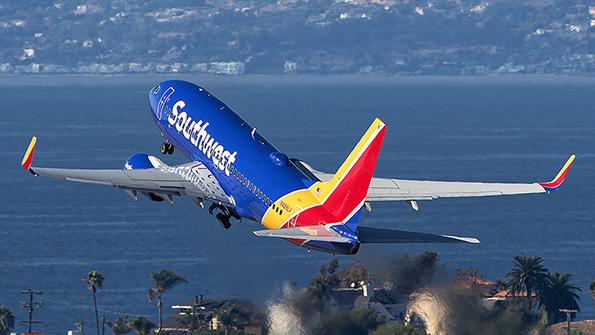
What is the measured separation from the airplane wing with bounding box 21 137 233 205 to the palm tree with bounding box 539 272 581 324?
77.8 meters

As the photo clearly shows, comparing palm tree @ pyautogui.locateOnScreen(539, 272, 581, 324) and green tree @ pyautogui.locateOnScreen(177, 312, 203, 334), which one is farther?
palm tree @ pyautogui.locateOnScreen(539, 272, 581, 324)

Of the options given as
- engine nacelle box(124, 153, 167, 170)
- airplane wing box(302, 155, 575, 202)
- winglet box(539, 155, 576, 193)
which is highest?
engine nacelle box(124, 153, 167, 170)

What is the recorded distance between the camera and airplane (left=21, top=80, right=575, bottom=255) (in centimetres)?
8850

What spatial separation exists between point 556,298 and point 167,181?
8493 centimetres

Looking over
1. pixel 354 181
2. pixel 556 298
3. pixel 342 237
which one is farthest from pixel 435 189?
pixel 556 298

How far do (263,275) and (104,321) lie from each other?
98898mm

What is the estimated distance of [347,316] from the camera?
4599 inches

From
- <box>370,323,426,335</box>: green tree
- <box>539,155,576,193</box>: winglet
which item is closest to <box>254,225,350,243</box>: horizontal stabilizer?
<box>539,155,576,193</box>: winglet

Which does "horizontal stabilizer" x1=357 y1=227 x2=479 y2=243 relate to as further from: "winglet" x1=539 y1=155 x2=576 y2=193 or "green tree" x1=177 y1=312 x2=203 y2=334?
"green tree" x1=177 y1=312 x2=203 y2=334

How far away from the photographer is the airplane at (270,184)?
88.5 meters

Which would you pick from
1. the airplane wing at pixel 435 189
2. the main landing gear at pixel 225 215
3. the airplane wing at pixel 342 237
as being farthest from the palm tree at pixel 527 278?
the airplane wing at pixel 342 237

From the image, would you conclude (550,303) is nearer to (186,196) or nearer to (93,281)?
(93,281)

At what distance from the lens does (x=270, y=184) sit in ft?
317

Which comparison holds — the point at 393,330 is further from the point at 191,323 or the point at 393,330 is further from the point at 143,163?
the point at 191,323
